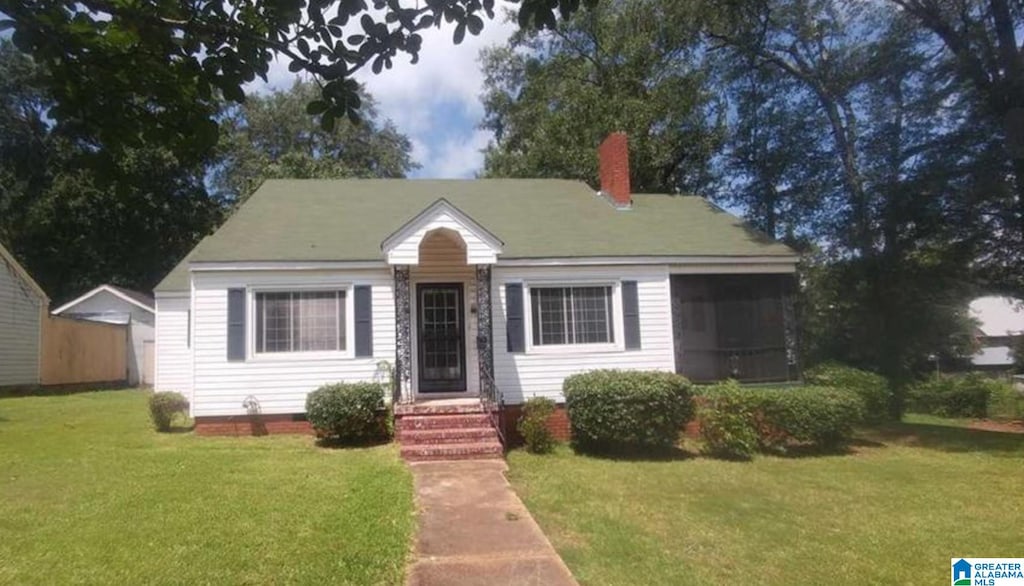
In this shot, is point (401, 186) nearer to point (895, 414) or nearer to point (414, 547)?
point (414, 547)

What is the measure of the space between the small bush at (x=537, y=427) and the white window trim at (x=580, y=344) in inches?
63.0

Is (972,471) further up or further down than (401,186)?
further down

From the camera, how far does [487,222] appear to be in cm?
1503

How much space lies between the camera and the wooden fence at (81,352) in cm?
2362

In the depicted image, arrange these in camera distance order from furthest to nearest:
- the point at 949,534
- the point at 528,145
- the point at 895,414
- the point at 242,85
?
1. the point at 528,145
2. the point at 895,414
3. the point at 949,534
4. the point at 242,85

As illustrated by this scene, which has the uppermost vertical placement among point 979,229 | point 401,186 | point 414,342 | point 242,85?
point 401,186

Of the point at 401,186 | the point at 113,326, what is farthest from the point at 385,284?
the point at 113,326

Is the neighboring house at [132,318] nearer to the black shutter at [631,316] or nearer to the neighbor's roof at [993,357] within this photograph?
the black shutter at [631,316]

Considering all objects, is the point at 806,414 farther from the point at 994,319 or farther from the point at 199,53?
the point at 994,319

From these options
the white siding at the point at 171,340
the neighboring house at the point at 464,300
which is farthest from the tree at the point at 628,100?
the white siding at the point at 171,340

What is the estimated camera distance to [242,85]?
135 inches

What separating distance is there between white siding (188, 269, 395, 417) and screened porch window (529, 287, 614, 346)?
287 centimetres

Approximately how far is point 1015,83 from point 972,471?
30.5ft

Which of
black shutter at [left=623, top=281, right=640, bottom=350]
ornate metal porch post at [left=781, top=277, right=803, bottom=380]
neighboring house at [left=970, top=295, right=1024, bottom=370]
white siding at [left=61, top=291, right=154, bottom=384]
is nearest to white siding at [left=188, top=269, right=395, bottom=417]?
black shutter at [left=623, top=281, right=640, bottom=350]
